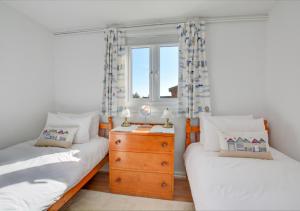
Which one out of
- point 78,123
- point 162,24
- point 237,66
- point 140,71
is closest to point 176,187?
point 78,123

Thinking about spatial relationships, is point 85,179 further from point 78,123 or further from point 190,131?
point 190,131

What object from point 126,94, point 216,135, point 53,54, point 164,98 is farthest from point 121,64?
point 216,135

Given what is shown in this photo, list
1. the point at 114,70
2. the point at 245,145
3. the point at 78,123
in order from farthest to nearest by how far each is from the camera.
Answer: the point at 114,70 < the point at 78,123 < the point at 245,145

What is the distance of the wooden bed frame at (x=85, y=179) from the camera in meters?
1.36

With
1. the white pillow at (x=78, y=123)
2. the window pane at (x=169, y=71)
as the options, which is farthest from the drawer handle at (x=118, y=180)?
the window pane at (x=169, y=71)

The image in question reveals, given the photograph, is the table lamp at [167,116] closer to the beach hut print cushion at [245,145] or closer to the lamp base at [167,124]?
the lamp base at [167,124]

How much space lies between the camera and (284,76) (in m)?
1.89

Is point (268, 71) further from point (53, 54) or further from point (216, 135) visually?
point (53, 54)

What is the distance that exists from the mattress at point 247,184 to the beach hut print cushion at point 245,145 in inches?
3.3

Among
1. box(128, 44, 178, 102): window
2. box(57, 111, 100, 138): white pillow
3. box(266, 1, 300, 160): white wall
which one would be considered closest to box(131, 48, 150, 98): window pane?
box(128, 44, 178, 102): window

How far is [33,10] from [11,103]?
4.35 feet

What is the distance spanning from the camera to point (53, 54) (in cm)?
282

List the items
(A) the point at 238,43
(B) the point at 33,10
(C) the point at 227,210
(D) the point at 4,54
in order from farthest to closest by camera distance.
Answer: (A) the point at 238,43 < (B) the point at 33,10 < (D) the point at 4,54 < (C) the point at 227,210

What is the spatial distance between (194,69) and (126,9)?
127cm
